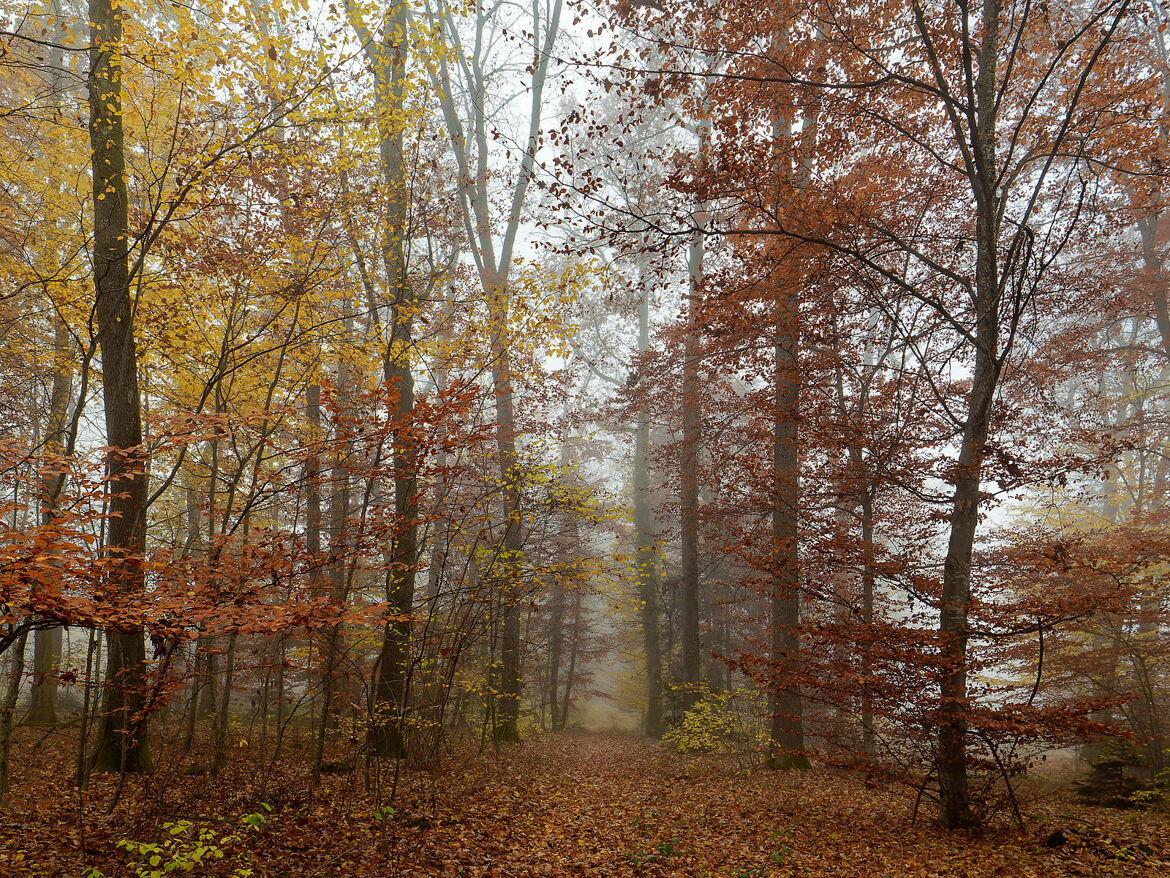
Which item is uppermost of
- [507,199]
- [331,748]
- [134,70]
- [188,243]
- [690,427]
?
[507,199]

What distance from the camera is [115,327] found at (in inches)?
276

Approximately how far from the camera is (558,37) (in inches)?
558

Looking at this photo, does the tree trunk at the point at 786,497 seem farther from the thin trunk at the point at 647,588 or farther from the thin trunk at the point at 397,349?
the thin trunk at the point at 397,349

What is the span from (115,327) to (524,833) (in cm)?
733

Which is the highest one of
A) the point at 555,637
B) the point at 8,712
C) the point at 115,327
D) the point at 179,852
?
the point at 115,327

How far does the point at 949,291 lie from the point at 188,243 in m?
10.9

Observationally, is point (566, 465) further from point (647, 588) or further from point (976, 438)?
point (647, 588)

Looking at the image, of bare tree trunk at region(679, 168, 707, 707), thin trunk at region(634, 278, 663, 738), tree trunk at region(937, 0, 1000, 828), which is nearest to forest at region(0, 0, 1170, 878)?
tree trunk at region(937, 0, 1000, 828)

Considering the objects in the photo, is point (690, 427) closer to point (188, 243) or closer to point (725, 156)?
point (725, 156)

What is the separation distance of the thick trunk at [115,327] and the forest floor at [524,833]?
619 millimetres

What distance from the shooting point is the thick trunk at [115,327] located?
6.47 metres

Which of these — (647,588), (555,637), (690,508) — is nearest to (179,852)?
(690,508)

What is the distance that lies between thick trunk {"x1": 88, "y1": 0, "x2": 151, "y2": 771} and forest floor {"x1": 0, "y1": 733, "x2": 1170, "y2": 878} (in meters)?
0.62

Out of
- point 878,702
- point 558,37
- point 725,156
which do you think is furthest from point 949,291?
point 558,37
